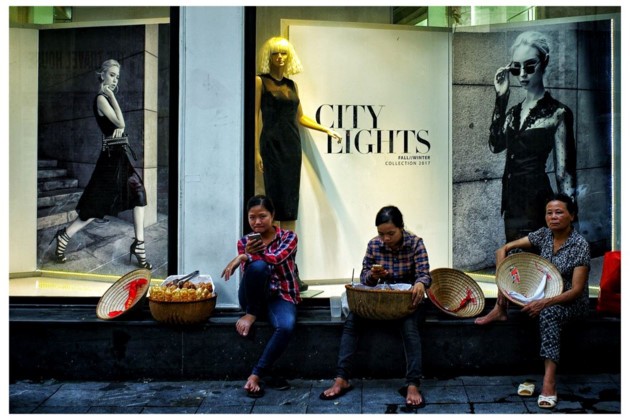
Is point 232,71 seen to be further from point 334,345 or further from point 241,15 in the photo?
point 334,345

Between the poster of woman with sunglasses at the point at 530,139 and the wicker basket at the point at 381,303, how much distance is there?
2.11 metres

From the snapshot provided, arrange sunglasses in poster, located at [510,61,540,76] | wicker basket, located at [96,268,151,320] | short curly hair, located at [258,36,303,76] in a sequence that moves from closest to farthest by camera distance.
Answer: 1. wicker basket, located at [96,268,151,320]
2. short curly hair, located at [258,36,303,76]
3. sunglasses in poster, located at [510,61,540,76]

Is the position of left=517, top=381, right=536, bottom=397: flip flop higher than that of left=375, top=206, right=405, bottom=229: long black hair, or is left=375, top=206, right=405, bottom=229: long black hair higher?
left=375, top=206, right=405, bottom=229: long black hair

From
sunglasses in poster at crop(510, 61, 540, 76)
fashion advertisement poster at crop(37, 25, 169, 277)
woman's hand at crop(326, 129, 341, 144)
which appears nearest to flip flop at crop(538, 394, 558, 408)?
woman's hand at crop(326, 129, 341, 144)

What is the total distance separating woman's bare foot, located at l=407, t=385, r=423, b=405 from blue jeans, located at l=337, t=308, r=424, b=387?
38mm

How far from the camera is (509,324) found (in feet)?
17.8

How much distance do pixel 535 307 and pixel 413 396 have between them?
113 centimetres

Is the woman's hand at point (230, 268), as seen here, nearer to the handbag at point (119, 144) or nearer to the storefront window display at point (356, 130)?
the storefront window display at point (356, 130)

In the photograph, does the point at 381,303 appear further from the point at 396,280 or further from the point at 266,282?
the point at 266,282

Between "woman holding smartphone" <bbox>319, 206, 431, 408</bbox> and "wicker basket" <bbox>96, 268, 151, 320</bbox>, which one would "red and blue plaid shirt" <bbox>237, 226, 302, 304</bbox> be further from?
"wicker basket" <bbox>96, 268, 151, 320</bbox>

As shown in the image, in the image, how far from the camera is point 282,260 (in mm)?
5156

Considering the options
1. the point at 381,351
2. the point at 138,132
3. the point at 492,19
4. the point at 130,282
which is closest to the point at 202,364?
the point at 130,282

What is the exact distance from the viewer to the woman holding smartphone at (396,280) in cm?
489

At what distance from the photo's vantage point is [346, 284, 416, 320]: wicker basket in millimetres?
4887
